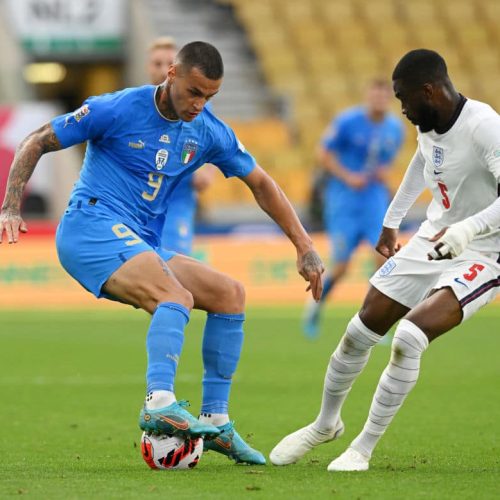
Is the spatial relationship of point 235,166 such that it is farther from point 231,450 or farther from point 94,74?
point 94,74

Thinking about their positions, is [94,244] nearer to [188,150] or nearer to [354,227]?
[188,150]

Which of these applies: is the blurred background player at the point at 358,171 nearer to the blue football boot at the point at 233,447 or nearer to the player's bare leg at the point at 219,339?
the player's bare leg at the point at 219,339

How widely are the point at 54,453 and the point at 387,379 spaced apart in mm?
1901

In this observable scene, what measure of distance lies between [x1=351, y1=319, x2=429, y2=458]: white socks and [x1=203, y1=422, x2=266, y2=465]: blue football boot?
578mm

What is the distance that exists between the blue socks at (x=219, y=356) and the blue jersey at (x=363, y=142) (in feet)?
25.1

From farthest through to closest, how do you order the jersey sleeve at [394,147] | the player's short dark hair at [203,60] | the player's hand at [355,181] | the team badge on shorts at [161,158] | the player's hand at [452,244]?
the jersey sleeve at [394,147], the player's hand at [355,181], the team badge on shorts at [161,158], the player's short dark hair at [203,60], the player's hand at [452,244]

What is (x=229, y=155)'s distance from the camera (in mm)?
6770

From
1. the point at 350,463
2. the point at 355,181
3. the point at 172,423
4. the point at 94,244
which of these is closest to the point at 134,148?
the point at 94,244

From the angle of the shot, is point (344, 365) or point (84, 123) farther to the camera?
point (344, 365)


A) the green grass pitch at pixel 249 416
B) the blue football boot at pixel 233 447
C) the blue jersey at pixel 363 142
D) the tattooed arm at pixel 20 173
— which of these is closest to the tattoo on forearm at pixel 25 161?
the tattooed arm at pixel 20 173

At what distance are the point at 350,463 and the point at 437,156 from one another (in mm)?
1598

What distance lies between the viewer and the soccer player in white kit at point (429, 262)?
617 centimetres

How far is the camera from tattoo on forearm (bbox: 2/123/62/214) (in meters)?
6.27

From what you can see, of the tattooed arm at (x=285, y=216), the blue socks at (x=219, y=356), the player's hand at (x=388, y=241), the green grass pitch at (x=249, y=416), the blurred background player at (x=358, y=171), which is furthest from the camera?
the blurred background player at (x=358, y=171)
